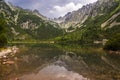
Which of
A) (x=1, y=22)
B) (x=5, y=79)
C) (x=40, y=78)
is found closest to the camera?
(x=5, y=79)

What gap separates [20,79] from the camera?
57375 millimetres

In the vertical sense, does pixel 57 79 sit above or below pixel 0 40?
below

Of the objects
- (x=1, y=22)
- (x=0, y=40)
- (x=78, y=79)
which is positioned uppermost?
(x=1, y=22)

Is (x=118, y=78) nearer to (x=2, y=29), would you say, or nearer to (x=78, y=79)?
(x=78, y=79)

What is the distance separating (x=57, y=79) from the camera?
2253 inches

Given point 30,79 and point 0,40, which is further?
point 0,40

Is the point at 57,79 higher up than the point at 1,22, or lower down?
lower down

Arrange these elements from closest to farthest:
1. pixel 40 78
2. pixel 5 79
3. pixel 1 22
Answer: pixel 5 79, pixel 40 78, pixel 1 22

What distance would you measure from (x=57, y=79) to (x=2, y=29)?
312ft

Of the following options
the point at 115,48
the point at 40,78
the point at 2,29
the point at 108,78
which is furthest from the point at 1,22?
the point at 108,78

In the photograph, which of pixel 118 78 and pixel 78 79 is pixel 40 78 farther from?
pixel 118 78

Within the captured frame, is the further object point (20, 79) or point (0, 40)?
point (0, 40)

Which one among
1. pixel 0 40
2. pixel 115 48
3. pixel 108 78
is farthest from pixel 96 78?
pixel 0 40

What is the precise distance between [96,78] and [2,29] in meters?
98.4
